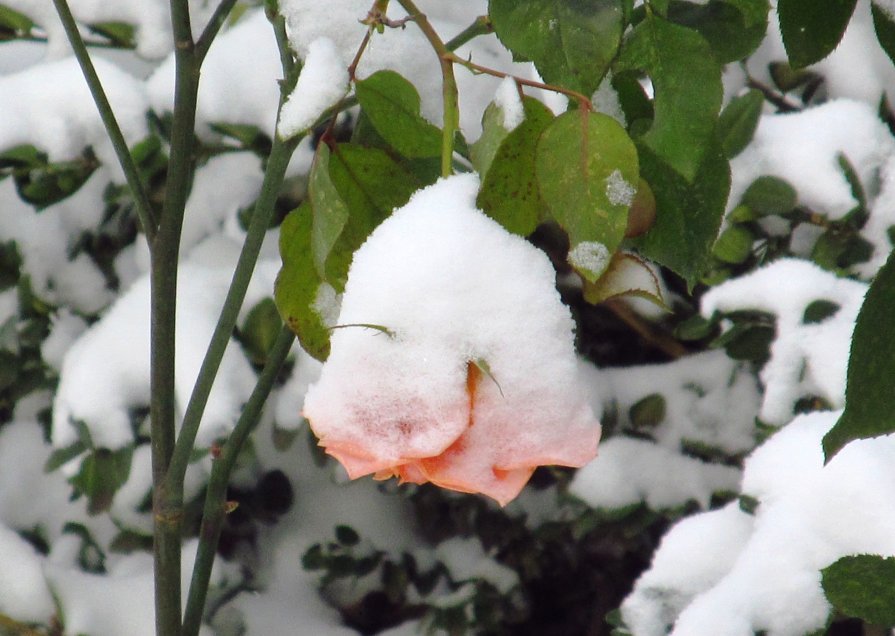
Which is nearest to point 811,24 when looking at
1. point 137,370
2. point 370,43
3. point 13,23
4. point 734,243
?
point 370,43

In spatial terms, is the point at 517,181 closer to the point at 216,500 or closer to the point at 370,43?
the point at 370,43

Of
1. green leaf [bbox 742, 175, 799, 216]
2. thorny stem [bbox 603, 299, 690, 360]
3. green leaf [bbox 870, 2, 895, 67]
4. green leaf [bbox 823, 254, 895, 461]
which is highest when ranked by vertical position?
green leaf [bbox 870, 2, 895, 67]

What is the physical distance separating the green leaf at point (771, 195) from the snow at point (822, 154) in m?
0.02

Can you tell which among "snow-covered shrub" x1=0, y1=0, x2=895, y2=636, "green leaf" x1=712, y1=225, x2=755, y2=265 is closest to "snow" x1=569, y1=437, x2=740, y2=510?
"snow-covered shrub" x1=0, y1=0, x2=895, y2=636

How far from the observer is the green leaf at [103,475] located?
104cm

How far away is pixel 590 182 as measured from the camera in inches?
13.8

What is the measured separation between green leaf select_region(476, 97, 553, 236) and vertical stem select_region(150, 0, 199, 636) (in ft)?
0.89

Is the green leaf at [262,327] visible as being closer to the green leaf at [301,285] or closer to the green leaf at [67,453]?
the green leaf at [67,453]

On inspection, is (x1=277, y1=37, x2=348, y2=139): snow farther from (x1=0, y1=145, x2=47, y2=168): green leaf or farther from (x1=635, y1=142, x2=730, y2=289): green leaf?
(x1=0, y1=145, x2=47, y2=168): green leaf

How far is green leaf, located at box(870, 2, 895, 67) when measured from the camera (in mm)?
410

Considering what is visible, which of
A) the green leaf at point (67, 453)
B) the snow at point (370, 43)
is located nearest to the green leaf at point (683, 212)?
the snow at point (370, 43)

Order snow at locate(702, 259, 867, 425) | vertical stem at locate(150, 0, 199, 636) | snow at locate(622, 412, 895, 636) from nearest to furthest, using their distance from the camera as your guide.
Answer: vertical stem at locate(150, 0, 199, 636) < snow at locate(622, 412, 895, 636) < snow at locate(702, 259, 867, 425)

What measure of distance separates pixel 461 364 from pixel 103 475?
0.79 m

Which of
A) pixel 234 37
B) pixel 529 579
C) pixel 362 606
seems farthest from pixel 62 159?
pixel 529 579
